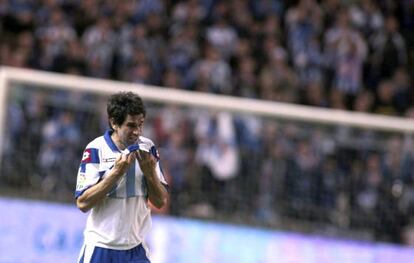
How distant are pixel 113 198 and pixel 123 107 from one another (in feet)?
1.80

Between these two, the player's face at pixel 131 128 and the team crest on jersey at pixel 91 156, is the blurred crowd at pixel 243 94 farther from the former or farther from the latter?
the player's face at pixel 131 128

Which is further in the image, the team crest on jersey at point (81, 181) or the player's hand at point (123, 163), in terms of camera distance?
the team crest on jersey at point (81, 181)

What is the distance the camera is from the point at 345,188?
481 inches

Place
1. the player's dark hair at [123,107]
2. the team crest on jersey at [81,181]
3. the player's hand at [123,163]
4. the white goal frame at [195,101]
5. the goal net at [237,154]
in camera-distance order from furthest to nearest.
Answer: the white goal frame at [195,101] < the goal net at [237,154] < the team crest on jersey at [81,181] < the player's dark hair at [123,107] < the player's hand at [123,163]

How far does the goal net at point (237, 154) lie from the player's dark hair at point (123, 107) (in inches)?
203

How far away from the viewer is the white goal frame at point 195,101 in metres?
11.6

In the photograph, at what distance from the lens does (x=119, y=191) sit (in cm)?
639

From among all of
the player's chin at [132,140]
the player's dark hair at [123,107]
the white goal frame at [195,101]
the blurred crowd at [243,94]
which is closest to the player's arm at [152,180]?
the player's chin at [132,140]

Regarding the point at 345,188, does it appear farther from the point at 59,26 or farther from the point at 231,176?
the point at 59,26

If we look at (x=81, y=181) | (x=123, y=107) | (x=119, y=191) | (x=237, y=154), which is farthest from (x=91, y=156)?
(x=237, y=154)

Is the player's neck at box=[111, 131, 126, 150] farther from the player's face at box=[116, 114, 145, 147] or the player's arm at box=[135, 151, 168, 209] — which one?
A: the player's arm at box=[135, 151, 168, 209]

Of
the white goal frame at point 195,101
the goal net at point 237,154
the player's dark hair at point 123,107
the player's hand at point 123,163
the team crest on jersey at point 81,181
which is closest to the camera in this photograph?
the player's hand at point 123,163

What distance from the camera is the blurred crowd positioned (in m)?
11.7

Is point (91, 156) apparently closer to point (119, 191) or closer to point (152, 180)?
point (119, 191)
